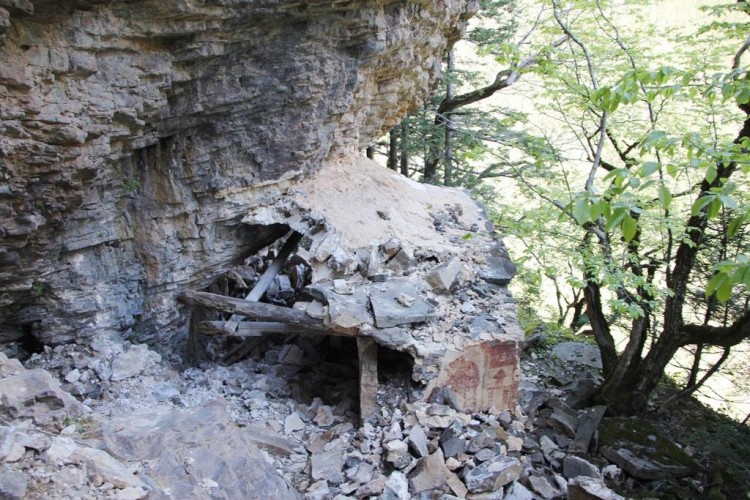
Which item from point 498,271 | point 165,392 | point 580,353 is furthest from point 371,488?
point 580,353

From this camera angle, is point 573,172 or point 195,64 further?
point 573,172

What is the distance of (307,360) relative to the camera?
8.67 meters

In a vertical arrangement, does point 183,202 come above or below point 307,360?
above

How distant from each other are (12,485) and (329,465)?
3.27 m

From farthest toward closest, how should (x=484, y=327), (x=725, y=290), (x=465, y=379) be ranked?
(x=484, y=327)
(x=465, y=379)
(x=725, y=290)

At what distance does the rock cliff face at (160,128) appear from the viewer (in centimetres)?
511

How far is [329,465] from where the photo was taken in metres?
5.92

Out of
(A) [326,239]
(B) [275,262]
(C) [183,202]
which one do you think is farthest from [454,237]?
(C) [183,202]

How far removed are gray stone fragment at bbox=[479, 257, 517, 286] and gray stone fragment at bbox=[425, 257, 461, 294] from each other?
25.0 inches

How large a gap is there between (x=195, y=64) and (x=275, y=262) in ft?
10.8

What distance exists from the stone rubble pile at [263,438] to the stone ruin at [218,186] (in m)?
0.49

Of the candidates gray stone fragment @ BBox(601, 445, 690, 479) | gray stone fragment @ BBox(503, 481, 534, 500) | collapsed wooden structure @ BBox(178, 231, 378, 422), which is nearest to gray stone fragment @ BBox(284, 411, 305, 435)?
collapsed wooden structure @ BBox(178, 231, 378, 422)

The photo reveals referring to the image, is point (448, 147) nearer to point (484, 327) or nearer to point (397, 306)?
point (484, 327)

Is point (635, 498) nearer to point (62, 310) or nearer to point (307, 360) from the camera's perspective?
point (307, 360)
